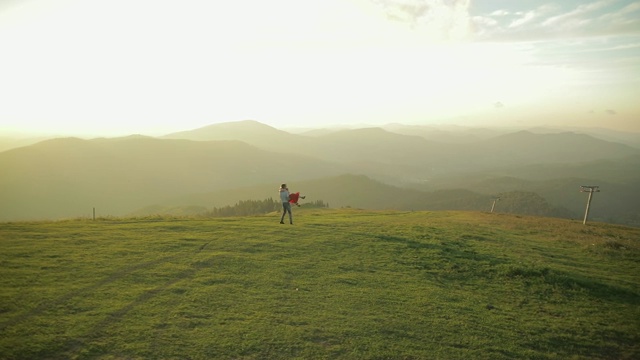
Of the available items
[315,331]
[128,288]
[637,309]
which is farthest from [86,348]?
[637,309]

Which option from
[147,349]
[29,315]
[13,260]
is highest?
[13,260]

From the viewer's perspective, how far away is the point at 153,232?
2250cm

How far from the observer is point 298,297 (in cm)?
1393

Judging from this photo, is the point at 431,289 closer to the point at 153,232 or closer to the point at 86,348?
the point at 86,348

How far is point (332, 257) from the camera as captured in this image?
759 inches

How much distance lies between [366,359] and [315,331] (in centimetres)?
195

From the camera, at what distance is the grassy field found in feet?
34.9

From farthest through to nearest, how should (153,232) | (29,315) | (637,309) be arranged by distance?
(153,232)
(637,309)
(29,315)

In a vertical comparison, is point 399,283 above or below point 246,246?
below

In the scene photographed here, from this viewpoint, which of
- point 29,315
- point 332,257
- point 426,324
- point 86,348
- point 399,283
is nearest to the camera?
point 86,348

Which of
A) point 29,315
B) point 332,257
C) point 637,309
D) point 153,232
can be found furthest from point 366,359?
point 153,232

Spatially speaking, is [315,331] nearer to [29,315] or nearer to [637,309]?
[29,315]

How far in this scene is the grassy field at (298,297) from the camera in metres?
10.6

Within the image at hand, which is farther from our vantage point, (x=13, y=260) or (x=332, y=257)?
(x=332, y=257)
